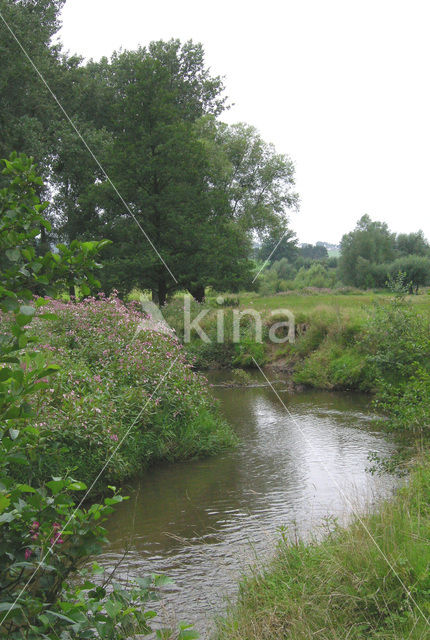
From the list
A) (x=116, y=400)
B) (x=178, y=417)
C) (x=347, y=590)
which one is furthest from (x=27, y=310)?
(x=178, y=417)

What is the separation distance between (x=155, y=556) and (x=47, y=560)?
336cm

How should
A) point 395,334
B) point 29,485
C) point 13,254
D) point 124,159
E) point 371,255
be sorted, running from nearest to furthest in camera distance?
point 13,254, point 29,485, point 395,334, point 124,159, point 371,255

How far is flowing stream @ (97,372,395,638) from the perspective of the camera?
539cm

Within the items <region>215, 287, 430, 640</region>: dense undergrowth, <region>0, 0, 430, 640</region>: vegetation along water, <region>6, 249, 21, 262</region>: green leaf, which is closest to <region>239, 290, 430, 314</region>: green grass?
<region>0, 0, 430, 640</region>: vegetation along water

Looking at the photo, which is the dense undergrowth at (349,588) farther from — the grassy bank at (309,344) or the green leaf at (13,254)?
the grassy bank at (309,344)

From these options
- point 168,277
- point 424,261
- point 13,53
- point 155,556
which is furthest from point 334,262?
point 155,556

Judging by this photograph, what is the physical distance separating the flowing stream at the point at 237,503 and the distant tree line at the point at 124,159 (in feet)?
39.0

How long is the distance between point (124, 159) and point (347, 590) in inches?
846

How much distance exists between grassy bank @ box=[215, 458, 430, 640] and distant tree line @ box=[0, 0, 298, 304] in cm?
1633

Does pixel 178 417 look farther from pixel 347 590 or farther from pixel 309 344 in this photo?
pixel 309 344

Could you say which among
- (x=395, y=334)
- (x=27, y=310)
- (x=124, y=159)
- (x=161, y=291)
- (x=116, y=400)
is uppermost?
(x=124, y=159)

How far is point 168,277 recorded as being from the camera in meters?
24.6

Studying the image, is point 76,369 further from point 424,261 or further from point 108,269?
point 424,261

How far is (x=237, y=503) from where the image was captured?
291 inches
